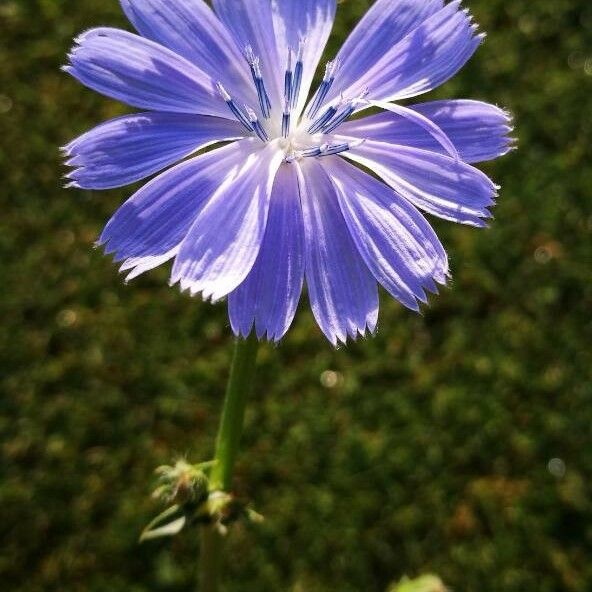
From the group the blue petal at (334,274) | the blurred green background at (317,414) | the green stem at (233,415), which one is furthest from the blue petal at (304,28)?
the blurred green background at (317,414)

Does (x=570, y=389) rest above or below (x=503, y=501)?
above

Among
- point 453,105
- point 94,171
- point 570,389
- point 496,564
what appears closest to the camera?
point 94,171

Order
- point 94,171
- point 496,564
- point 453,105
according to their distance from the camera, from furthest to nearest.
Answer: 1. point 496,564
2. point 453,105
3. point 94,171

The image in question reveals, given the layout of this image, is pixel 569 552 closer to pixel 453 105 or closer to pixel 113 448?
pixel 113 448

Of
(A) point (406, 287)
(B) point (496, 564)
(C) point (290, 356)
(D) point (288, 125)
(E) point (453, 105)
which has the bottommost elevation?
(B) point (496, 564)

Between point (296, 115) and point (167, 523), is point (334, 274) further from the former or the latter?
point (167, 523)

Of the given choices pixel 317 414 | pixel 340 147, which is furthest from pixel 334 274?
pixel 317 414

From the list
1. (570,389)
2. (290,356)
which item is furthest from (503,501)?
(290,356)

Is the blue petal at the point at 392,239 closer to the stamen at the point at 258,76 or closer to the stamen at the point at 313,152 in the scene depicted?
the stamen at the point at 313,152
